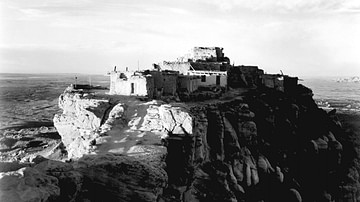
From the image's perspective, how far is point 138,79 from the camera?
42.2 metres

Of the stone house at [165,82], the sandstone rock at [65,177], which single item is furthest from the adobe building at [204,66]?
the sandstone rock at [65,177]

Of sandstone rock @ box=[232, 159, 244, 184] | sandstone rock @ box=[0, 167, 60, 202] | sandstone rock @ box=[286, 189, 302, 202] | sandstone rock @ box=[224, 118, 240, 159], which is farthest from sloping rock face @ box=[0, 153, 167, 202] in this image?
sandstone rock @ box=[286, 189, 302, 202]

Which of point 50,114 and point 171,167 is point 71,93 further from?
point 50,114

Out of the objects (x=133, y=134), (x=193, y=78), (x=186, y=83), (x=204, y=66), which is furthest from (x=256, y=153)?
(x=133, y=134)

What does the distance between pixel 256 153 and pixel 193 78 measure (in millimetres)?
12995

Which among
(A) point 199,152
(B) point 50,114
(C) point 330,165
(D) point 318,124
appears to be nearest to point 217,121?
(A) point 199,152

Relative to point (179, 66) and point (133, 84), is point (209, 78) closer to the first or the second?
point (179, 66)

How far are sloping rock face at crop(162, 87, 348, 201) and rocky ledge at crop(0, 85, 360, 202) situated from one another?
114 millimetres

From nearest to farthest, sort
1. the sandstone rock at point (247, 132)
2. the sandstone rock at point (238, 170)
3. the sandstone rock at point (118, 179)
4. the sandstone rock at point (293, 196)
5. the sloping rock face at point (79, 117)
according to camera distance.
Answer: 1. the sandstone rock at point (118, 179)
2. the sloping rock face at point (79, 117)
3. the sandstone rock at point (238, 170)
4. the sandstone rock at point (293, 196)
5. the sandstone rock at point (247, 132)

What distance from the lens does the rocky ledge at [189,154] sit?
20.4m

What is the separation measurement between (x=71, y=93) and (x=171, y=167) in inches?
810

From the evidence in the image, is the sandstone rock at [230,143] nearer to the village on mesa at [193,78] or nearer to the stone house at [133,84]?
the village on mesa at [193,78]

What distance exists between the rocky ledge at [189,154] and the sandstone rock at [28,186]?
4cm

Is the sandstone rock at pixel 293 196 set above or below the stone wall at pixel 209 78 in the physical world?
below
